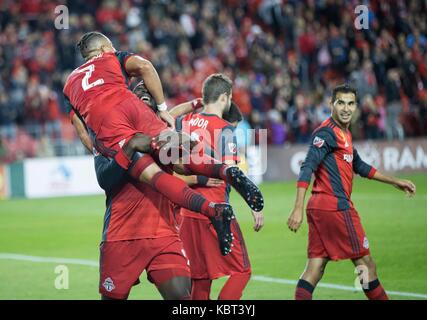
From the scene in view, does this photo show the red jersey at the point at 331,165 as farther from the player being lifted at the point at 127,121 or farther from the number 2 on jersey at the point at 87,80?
the number 2 on jersey at the point at 87,80

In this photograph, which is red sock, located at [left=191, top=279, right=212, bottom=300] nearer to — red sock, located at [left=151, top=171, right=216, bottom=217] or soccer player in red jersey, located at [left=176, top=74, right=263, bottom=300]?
soccer player in red jersey, located at [left=176, top=74, right=263, bottom=300]

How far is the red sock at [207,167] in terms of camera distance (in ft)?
19.7

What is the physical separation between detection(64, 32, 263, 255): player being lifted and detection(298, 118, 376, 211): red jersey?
1420 mm

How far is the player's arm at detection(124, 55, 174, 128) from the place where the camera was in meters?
6.54

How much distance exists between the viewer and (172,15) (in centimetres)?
2858

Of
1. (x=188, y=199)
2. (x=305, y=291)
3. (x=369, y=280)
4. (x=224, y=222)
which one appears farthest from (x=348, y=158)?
(x=188, y=199)

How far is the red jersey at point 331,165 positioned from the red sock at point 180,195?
73.4 inches

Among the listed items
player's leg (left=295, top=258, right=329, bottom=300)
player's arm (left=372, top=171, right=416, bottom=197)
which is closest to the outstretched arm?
player's leg (left=295, top=258, right=329, bottom=300)

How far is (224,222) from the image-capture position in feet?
19.2

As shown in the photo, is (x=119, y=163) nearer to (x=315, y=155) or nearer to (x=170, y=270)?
(x=170, y=270)

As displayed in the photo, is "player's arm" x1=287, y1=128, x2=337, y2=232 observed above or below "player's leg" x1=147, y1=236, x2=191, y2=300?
above

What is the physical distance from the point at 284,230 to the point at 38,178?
933 centimetres

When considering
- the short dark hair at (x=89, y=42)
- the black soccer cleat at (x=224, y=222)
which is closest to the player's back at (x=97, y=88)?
the short dark hair at (x=89, y=42)

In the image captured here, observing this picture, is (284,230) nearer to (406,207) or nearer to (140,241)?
(406,207)
